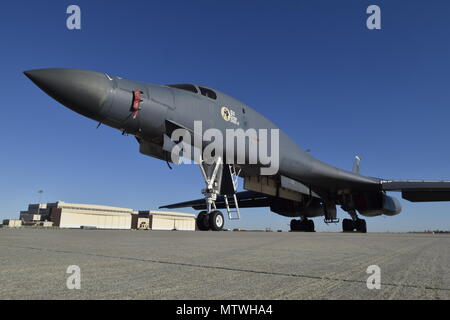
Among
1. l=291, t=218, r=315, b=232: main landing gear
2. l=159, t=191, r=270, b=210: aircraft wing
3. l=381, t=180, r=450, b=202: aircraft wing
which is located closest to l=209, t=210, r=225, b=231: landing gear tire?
l=381, t=180, r=450, b=202: aircraft wing

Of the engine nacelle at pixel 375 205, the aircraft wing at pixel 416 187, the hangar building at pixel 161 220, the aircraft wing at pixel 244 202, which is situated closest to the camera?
the aircraft wing at pixel 416 187

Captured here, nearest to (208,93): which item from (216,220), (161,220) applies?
(216,220)

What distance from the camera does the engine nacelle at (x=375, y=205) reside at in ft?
57.0

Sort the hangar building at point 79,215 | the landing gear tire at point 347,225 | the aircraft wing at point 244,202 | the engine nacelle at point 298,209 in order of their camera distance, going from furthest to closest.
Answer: the hangar building at point 79,215 < the aircraft wing at point 244,202 < the engine nacelle at point 298,209 < the landing gear tire at point 347,225

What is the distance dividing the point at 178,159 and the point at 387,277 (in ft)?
24.8

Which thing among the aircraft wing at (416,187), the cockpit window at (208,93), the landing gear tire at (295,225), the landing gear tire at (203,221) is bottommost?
the landing gear tire at (295,225)

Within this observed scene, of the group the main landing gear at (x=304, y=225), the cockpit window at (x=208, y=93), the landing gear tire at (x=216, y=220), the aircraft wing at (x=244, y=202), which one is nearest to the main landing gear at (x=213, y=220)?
the landing gear tire at (x=216, y=220)

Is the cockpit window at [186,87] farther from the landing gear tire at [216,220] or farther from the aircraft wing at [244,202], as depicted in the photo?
the aircraft wing at [244,202]

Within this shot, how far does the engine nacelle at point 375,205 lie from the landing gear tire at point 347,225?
2.97ft

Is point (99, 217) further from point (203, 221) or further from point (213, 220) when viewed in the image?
point (213, 220)

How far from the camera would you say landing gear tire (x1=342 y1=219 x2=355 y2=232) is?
18297 millimetres
